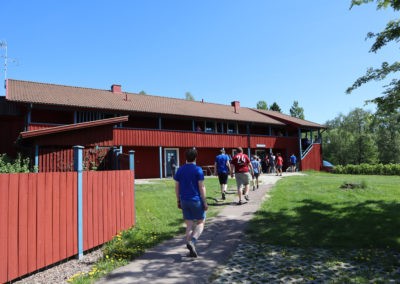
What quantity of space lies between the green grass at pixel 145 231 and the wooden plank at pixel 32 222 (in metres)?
0.61

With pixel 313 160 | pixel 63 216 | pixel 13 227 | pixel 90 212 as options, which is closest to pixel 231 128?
pixel 313 160

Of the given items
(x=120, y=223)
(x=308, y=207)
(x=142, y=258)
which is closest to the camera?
(x=142, y=258)

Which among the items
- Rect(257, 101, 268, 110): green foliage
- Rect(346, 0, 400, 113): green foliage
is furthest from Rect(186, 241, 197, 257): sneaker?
Rect(257, 101, 268, 110): green foliage

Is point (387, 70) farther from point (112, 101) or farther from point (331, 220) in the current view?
point (112, 101)

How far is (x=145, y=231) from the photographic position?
299 inches

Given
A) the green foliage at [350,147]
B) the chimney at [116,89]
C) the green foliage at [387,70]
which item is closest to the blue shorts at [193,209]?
the green foliage at [387,70]

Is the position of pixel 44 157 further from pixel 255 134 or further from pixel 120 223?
pixel 255 134

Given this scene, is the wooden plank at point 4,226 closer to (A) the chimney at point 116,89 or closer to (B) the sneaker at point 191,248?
(B) the sneaker at point 191,248

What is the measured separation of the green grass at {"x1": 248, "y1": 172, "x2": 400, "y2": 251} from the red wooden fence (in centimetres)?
296

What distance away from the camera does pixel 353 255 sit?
230 inches

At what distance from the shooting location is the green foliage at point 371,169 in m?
27.3

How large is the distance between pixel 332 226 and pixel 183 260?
3.62 meters

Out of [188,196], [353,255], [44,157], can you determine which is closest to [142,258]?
[188,196]

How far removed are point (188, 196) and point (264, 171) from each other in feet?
78.7
